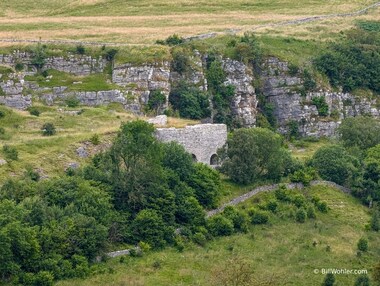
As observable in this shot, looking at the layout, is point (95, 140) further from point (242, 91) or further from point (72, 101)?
point (242, 91)

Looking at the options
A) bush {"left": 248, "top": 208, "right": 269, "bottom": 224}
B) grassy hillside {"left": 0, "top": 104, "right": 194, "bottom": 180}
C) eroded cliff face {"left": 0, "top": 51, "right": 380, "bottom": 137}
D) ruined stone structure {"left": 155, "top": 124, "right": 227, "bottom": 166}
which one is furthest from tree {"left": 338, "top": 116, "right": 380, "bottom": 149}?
bush {"left": 248, "top": 208, "right": 269, "bottom": 224}

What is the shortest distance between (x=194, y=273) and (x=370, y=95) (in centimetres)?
5135

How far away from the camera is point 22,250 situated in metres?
59.5

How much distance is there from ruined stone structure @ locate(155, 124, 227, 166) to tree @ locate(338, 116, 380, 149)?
45.4 ft

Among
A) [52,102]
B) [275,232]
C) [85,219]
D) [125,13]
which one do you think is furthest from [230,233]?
[125,13]

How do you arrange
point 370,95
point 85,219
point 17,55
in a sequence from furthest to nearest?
1. point 370,95
2. point 17,55
3. point 85,219

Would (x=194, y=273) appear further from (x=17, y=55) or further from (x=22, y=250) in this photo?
(x=17, y=55)

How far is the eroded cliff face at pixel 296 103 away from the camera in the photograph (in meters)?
105

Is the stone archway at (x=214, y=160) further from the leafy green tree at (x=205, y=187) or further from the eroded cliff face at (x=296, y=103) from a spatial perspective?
the eroded cliff face at (x=296, y=103)

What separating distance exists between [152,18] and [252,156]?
47.1 meters

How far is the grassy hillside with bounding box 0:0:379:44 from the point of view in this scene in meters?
112

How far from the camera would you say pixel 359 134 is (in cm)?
9262

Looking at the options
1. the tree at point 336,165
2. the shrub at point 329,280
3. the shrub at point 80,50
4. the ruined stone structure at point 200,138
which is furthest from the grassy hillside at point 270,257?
the shrub at point 80,50

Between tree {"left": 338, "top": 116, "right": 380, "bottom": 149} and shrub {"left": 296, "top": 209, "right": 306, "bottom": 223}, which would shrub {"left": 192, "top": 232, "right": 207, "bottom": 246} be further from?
tree {"left": 338, "top": 116, "right": 380, "bottom": 149}
